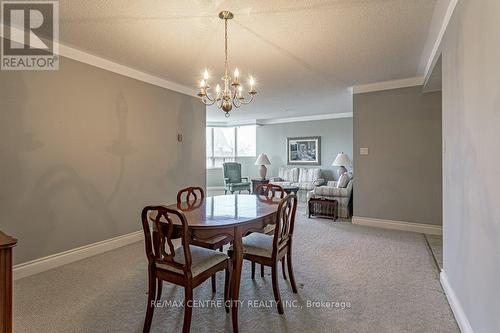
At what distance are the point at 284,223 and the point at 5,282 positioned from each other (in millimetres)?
1674

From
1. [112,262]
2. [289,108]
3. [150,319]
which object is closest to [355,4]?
[150,319]

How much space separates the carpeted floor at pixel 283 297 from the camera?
1906 millimetres

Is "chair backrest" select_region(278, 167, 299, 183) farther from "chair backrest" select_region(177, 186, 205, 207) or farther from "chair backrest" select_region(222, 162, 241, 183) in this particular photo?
"chair backrest" select_region(177, 186, 205, 207)

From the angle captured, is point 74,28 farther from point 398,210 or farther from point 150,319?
point 398,210

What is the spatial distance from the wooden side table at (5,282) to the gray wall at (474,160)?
224 cm

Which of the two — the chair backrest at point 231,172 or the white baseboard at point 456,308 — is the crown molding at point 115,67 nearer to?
the chair backrest at point 231,172

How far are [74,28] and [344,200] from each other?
474cm

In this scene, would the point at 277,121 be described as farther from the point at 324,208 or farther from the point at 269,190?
the point at 269,190

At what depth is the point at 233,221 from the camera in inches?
74.2

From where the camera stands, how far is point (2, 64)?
98.8 inches

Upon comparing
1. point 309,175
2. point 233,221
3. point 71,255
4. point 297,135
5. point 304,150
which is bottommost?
point 71,255

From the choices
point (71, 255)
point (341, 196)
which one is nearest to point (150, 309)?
point (71, 255)

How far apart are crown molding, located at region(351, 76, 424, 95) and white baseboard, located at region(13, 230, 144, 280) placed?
13.9 ft

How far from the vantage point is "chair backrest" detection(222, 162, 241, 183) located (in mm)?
7516
